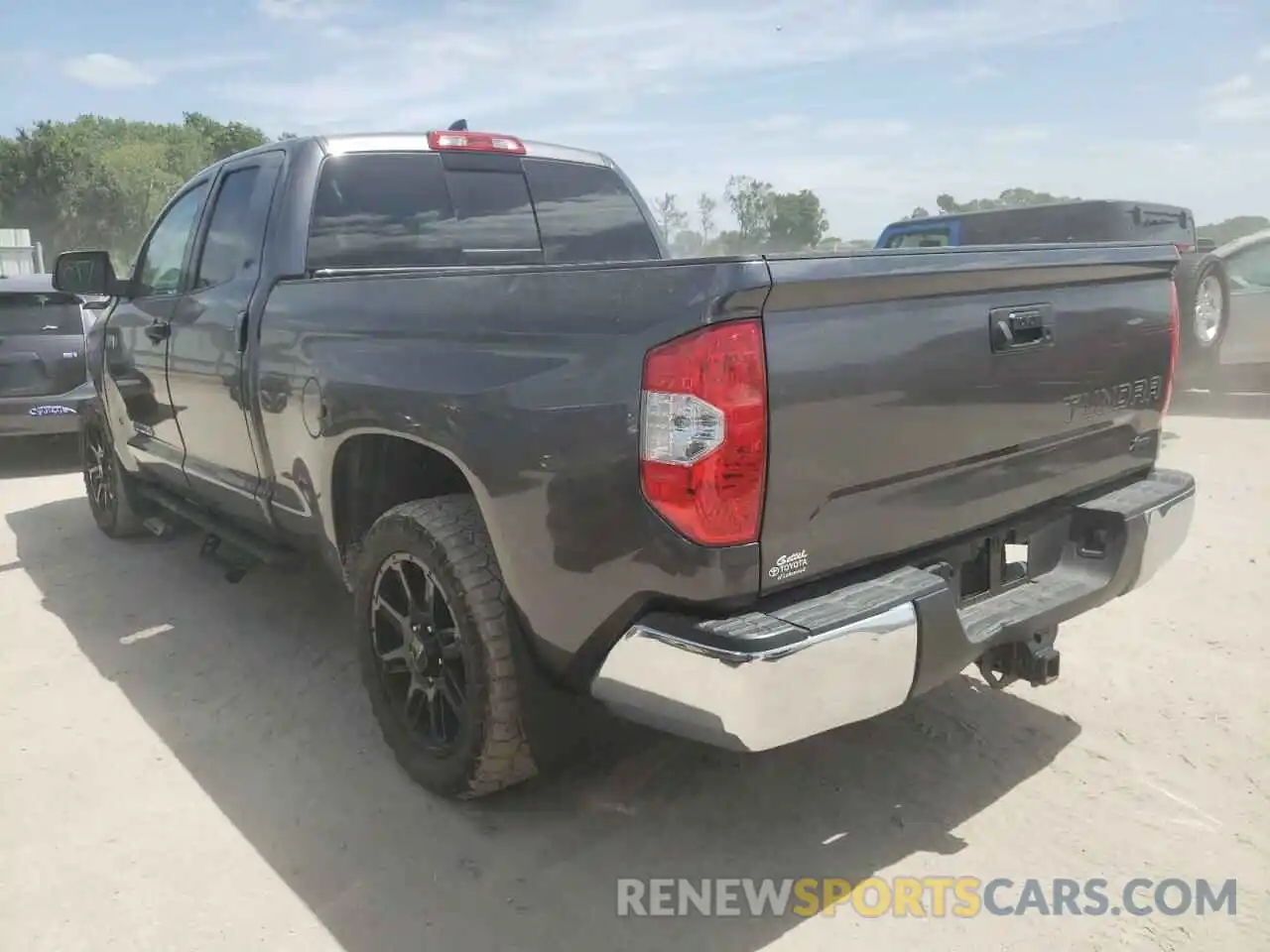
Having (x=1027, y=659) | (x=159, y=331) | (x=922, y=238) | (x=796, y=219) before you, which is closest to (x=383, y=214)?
(x=159, y=331)

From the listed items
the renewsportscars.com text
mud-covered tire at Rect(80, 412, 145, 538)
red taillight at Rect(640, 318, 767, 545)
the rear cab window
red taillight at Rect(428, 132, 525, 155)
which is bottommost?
the renewsportscars.com text

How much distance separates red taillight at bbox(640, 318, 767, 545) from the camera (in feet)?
6.70

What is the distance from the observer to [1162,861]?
8.33ft

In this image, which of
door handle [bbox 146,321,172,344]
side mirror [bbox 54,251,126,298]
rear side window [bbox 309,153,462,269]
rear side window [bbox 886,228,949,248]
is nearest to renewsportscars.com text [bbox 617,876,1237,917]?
rear side window [bbox 309,153,462,269]

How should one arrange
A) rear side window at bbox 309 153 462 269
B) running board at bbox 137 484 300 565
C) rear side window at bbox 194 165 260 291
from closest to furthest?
rear side window at bbox 309 153 462 269 < running board at bbox 137 484 300 565 < rear side window at bbox 194 165 260 291

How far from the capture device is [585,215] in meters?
4.34

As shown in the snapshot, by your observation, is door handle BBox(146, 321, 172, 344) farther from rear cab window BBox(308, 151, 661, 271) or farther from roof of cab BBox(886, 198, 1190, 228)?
roof of cab BBox(886, 198, 1190, 228)

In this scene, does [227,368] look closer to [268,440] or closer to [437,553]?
[268,440]

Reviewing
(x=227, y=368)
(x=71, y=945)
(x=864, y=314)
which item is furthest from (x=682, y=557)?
(x=227, y=368)

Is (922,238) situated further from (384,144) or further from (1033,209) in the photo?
(384,144)

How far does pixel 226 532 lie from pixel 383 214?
4.70ft

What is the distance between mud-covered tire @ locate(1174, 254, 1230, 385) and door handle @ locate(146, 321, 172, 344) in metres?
7.58

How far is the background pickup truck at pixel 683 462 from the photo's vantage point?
6.86 ft

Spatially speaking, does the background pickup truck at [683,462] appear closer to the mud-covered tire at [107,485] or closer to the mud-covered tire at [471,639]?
the mud-covered tire at [471,639]
